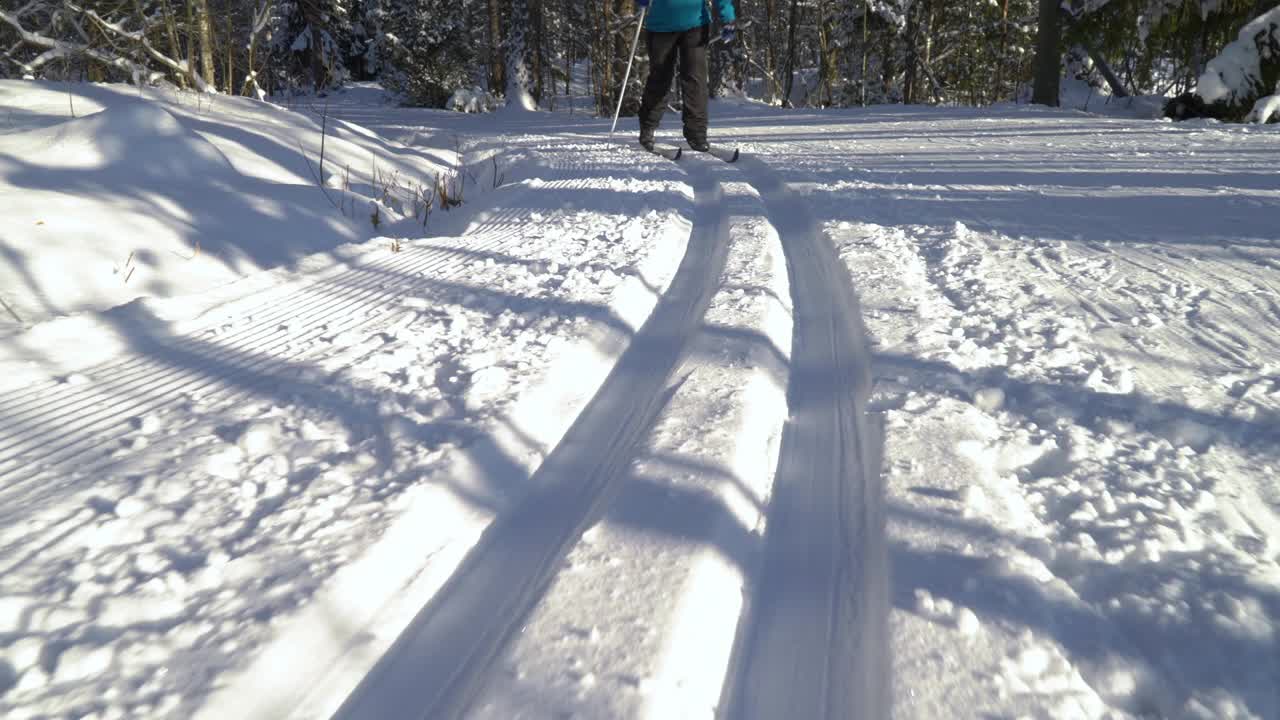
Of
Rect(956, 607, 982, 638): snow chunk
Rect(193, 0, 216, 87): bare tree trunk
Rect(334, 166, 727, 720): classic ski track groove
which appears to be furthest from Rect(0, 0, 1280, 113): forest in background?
Rect(956, 607, 982, 638): snow chunk

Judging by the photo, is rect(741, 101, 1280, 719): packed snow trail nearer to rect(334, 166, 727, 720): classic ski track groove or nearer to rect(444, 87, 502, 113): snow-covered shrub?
rect(334, 166, 727, 720): classic ski track groove

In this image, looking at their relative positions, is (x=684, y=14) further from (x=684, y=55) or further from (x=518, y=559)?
(x=518, y=559)

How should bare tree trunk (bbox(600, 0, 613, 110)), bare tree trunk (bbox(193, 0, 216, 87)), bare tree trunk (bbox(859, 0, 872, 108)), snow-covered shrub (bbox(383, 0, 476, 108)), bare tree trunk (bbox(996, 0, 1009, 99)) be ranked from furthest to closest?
snow-covered shrub (bbox(383, 0, 476, 108)) < bare tree trunk (bbox(996, 0, 1009, 99)) < bare tree trunk (bbox(859, 0, 872, 108)) < bare tree trunk (bbox(600, 0, 613, 110)) < bare tree trunk (bbox(193, 0, 216, 87))

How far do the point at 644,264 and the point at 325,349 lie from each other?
1.21 metres

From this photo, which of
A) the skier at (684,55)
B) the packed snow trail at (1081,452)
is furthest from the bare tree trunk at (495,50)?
the packed snow trail at (1081,452)

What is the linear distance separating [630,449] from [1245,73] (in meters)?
9.11

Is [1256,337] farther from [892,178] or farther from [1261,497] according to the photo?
[892,178]

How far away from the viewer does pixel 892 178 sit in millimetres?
4207

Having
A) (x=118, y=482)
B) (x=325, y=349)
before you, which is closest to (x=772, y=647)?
(x=118, y=482)

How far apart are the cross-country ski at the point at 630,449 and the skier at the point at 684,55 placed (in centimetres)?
237

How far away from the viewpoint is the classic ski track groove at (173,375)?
4.55 ft

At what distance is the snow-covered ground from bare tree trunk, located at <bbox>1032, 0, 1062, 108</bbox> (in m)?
9.60

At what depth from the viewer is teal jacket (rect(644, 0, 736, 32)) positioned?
561 cm

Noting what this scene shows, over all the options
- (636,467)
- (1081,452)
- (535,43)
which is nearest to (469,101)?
(535,43)
